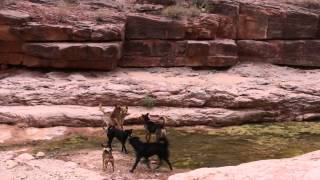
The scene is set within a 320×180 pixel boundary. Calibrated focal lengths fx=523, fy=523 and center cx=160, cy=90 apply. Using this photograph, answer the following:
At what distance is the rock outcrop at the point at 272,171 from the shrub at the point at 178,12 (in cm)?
1237

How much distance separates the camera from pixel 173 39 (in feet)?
71.2

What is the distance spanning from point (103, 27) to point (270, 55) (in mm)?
7348

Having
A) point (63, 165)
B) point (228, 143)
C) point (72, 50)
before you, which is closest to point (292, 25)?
point (228, 143)

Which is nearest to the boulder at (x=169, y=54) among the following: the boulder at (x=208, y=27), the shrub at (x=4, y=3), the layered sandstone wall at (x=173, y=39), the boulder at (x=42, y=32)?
the layered sandstone wall at (x=173, y=39)

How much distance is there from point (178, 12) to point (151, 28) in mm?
1397

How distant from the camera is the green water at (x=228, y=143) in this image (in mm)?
13844

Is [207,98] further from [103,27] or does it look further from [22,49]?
[22,49]

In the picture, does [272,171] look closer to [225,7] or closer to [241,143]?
[241,143]

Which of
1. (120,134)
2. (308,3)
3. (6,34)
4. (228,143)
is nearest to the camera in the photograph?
(120,134)

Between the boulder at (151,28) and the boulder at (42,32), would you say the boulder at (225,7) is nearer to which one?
the boulder at (151,28)

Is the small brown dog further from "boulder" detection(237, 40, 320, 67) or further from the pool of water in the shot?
"boulder" detection(237, 40, 320, 67)

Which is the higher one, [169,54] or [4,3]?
[4,3]

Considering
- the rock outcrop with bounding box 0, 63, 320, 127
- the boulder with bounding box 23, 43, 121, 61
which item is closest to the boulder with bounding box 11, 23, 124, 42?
the boulder with bounding box 23, 43, 121, 61

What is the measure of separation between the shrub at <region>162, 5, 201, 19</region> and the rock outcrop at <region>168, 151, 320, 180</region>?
40.6ft
